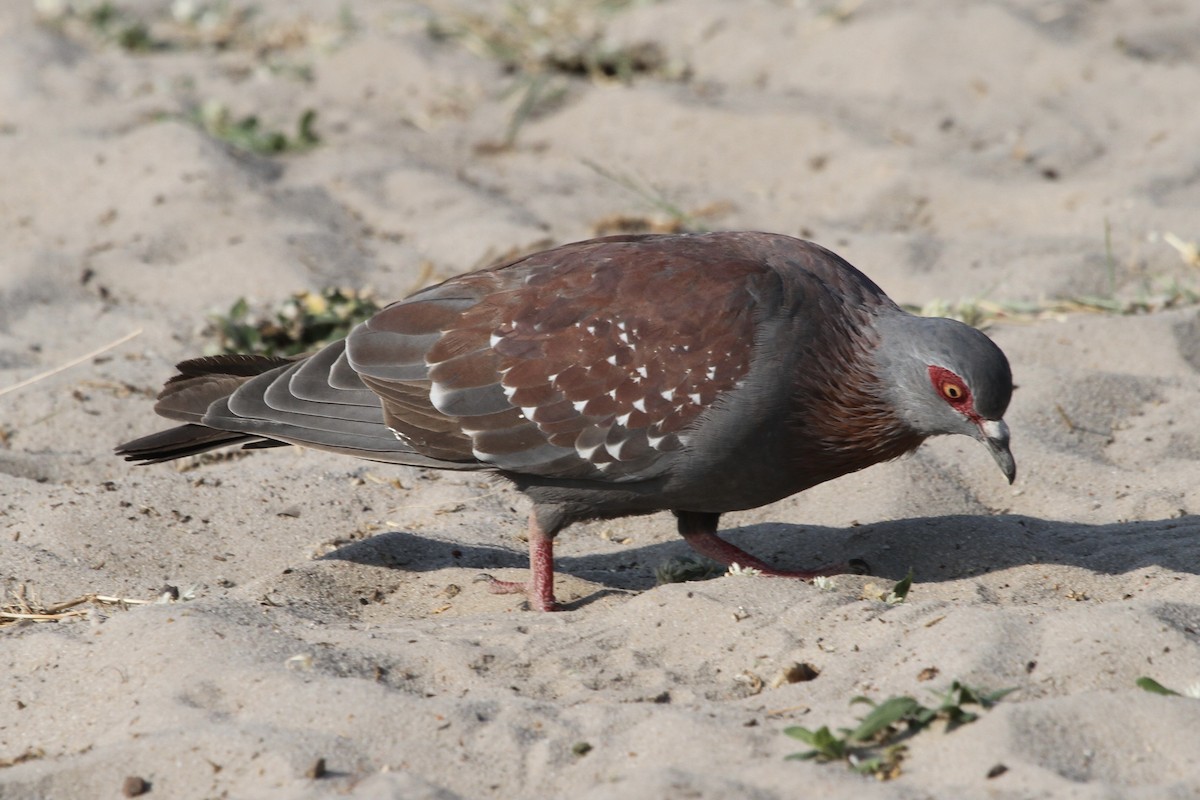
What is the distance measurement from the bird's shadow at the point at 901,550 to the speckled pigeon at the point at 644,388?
274 mm

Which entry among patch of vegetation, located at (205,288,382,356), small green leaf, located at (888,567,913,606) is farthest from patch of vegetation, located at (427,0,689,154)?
small green leaf, located at (888,567,913,606)

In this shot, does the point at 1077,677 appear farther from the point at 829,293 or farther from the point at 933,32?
the point at 933,32

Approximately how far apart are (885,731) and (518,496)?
2697 millimetres

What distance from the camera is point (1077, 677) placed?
3.69 meters

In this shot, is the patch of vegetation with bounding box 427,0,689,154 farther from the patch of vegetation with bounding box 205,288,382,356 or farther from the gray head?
the gray head

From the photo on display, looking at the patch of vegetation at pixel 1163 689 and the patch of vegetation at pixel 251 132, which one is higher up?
the patch of vegetation at pixel 1163 689

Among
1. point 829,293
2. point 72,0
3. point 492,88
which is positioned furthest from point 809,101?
point 72,0

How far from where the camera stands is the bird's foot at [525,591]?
4.77m

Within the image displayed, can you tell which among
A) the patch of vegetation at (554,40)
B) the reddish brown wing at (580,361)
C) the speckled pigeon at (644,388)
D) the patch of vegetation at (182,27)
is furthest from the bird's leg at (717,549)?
the patch of vegetation at (182,27)

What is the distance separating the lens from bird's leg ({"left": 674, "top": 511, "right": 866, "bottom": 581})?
16.3 feet

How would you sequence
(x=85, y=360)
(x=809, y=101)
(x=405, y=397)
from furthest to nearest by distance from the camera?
(x=809, y=101), (x=85, y=360), (x=405, y=397)

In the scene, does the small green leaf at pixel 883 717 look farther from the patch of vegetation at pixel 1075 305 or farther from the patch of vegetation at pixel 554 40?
the patch of vegetation at pixel 554 40

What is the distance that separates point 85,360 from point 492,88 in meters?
4.24

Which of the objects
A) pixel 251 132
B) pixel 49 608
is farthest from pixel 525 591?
pixel 251 132
